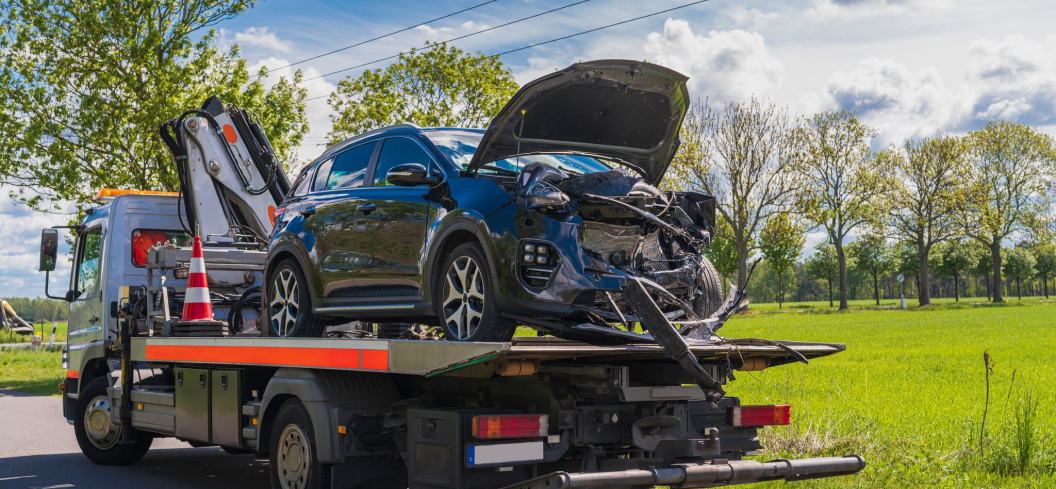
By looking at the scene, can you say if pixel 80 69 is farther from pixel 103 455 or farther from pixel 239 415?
pixel 239 415

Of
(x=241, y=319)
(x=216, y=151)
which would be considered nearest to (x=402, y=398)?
(x=241, y=319)

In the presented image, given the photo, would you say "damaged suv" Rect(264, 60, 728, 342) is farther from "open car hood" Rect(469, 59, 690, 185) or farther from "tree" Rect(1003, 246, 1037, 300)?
"tree" Rect(1003, 246, 1037, 300)

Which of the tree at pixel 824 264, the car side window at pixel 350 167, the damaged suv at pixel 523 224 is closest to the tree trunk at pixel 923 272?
the tree at pixel 824 264

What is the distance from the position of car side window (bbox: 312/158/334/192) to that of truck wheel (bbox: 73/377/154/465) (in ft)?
11.1

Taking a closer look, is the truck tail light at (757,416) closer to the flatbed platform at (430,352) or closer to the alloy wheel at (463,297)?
the flatbed platform at (430,352)

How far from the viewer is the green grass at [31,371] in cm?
2037

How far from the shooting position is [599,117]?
7000mm

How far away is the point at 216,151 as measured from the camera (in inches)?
468

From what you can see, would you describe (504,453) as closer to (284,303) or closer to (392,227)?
(392,227)

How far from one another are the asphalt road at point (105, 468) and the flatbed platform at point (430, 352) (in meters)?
1.70

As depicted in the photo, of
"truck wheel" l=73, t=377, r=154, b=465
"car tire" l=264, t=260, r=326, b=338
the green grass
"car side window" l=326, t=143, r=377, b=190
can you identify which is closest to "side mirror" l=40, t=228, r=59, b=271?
"truck wheel" l=73, t=377, r=154, b=465

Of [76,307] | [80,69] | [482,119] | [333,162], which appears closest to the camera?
[333,162]

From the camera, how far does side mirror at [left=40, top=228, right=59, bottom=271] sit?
1096 cm

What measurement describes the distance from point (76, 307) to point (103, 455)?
2167mm
